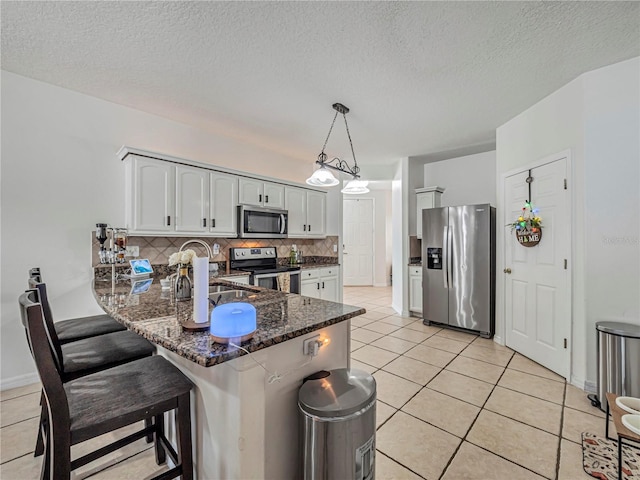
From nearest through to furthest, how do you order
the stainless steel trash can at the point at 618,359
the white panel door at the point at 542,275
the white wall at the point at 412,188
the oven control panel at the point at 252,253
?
the stainless steel trash can at the point at 618,359 → the white panel door at the point at 542,275 → the oven control panel at the point at 252,253 → the white wall at the point at 412,188

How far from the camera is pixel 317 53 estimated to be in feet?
6.89

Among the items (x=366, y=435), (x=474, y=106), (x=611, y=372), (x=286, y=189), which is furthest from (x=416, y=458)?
(x=286, y=189)

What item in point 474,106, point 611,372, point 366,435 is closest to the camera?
point 366,435

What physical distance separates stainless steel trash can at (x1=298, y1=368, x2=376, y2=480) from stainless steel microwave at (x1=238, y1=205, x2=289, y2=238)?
2753 mm

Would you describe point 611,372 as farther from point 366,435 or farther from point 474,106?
point 474,106

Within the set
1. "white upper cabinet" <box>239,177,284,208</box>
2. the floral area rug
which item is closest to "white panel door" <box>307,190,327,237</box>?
"white upper cabinet" <box>239,177,284,208</box>

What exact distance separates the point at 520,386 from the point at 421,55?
9.57 feet

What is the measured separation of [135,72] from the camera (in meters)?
2.38

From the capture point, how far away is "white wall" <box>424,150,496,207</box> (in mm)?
4438

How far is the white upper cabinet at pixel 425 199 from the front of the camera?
184 inches

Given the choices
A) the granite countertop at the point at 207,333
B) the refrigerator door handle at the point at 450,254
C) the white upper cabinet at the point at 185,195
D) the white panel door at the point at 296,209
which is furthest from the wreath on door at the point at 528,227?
the white upper cabinet at the point at 185,195

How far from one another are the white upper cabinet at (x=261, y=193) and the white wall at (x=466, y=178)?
282cm

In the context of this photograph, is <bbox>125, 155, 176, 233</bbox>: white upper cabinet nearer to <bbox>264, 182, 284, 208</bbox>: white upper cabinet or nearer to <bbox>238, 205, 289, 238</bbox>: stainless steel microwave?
<bbox>238, 205, 289, 238</bbox>: stainless steel microwave

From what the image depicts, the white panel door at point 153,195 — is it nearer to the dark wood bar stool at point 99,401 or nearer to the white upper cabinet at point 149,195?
the white upper cabinet at point 149,195
